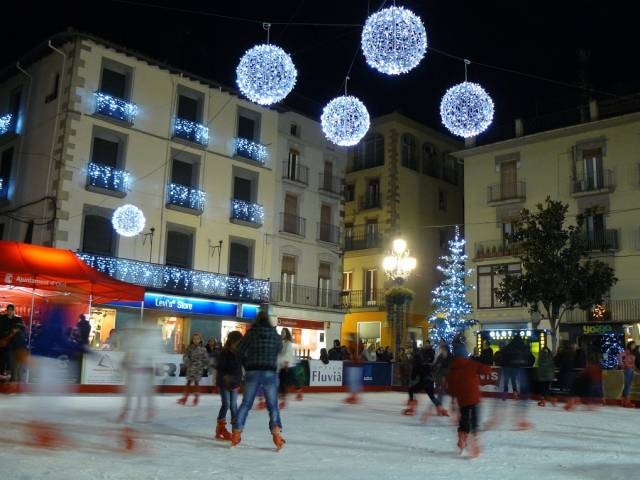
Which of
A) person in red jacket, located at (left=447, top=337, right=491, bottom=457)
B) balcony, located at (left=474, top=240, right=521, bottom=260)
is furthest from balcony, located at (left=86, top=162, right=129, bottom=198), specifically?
person in red jacket, located at (left=447, top=337, right=491, bottom=457)

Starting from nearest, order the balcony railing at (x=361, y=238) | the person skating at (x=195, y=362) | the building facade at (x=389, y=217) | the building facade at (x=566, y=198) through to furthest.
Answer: the person skating at (x=195, y=362) < the building facade at (x=566, y=198) < the building facade at (x=389, y=217) < the balcony railing at (x=361, y=238)

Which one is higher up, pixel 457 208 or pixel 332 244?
pixel 457 208

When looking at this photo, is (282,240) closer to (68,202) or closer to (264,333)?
(68,202)

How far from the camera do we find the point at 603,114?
31.8 meters

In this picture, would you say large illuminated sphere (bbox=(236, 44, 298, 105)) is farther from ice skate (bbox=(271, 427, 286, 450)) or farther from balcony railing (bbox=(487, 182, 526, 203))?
balcony railing (bbox=(487, 182, 526, 203))

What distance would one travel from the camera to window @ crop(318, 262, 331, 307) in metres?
33.3

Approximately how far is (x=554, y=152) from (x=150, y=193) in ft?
60.7

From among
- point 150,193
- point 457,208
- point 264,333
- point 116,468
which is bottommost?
point 116,468

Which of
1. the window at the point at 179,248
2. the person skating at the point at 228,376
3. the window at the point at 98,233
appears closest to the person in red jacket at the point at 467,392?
the person skating at the point at 228,376

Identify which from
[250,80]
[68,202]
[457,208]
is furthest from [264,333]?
[457,208]

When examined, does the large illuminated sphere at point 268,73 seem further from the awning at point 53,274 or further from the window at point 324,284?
the window at point 324,284

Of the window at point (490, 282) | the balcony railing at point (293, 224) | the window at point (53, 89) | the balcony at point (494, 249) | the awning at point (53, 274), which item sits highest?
the window at point (53, 89)

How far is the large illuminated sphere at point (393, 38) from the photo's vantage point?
9.87 metres

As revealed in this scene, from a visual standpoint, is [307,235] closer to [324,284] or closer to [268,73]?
[324,284]
